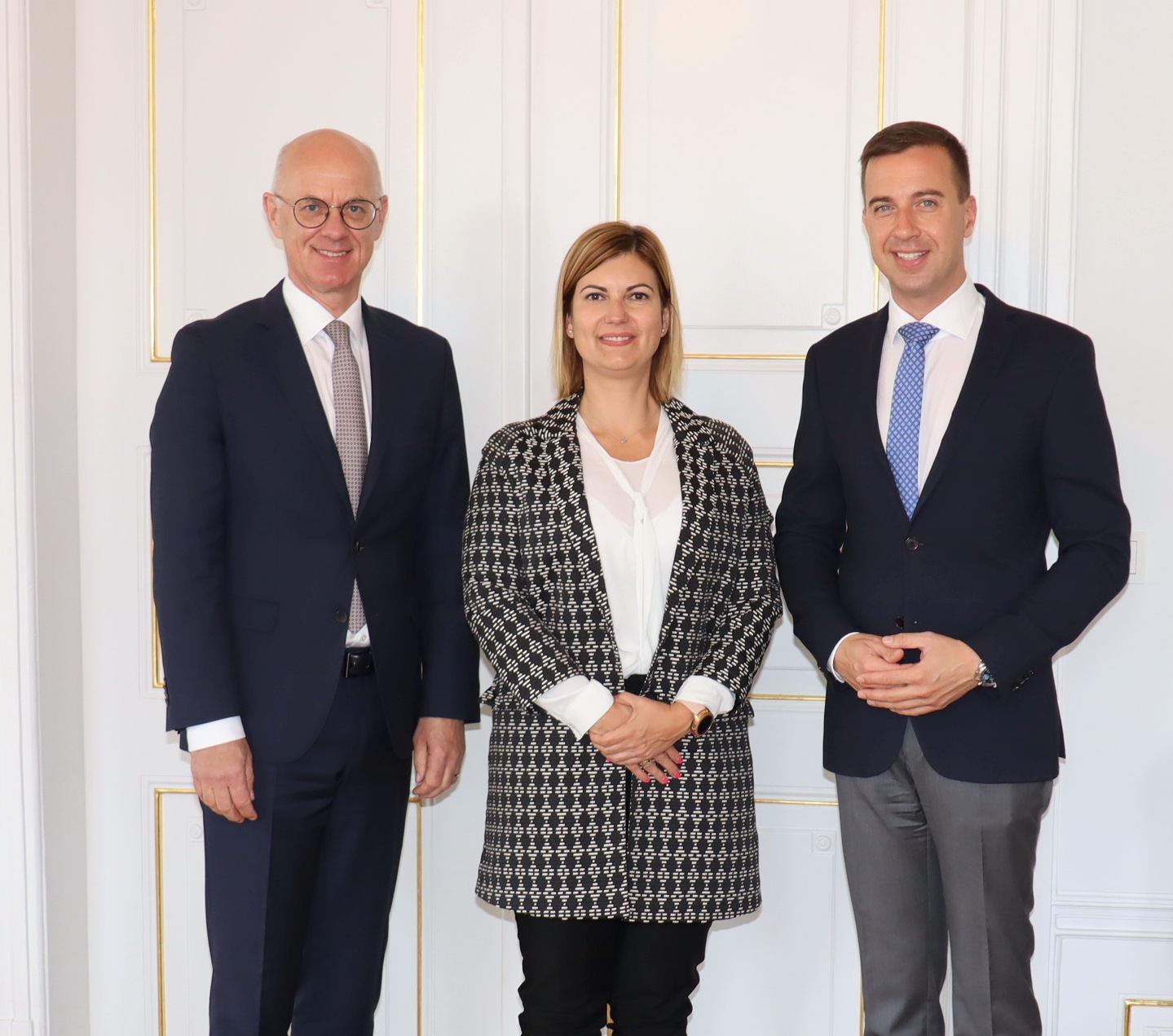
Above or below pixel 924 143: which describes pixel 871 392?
below

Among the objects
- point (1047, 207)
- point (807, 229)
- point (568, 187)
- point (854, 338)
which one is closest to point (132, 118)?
point (568, 187)

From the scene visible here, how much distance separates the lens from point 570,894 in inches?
74.7

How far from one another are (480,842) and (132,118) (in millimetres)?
1894

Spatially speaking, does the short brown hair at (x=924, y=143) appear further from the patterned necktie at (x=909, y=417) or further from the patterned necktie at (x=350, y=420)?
the patterned necktie at (x=350, y=420)

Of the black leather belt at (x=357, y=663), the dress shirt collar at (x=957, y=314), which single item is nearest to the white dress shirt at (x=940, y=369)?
the dress shirt collar at (x=957, y=314)

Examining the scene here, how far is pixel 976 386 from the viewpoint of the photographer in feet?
6.31

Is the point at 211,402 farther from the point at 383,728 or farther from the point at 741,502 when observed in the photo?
the point at 741,502

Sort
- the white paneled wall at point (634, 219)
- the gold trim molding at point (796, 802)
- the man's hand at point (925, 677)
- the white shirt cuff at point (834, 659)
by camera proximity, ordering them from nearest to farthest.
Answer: the man's hand at point (925, 677) < the white shirt cuff at point (834, 659) < the white paneled wall at point (634, 219) < the gold trim molding at point (796, 802)

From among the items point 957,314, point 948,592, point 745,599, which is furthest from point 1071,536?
point 745,599

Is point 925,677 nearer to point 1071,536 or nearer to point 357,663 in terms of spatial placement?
point 1071,536

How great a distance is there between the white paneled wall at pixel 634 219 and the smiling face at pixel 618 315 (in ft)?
1.70

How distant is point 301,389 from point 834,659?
104 cm

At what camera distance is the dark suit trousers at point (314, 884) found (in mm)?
1964

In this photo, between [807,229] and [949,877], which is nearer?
[949,877]
